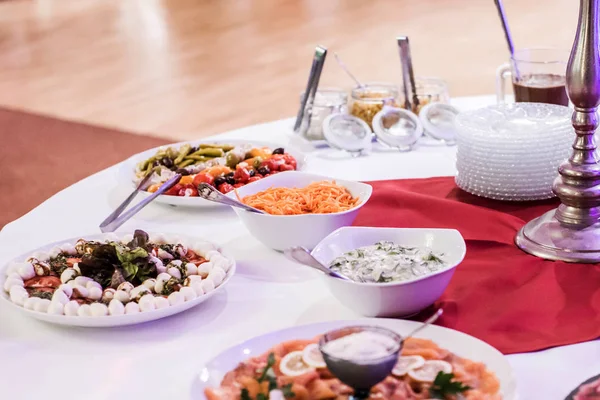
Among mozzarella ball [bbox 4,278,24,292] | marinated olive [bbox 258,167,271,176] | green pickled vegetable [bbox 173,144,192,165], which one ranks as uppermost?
mozzarella ball [bbox 4,278,24,292]

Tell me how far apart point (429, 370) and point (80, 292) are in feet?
1.76

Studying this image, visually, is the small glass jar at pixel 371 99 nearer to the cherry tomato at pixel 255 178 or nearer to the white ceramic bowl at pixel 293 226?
the cherry tomato at pixel 255 178

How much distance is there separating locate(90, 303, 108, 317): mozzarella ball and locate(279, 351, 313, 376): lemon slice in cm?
30

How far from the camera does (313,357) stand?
3.63ft

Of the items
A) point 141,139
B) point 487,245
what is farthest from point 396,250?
point 141,139

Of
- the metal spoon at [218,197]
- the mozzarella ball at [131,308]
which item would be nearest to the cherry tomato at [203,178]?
the metal spoon at [218,197]

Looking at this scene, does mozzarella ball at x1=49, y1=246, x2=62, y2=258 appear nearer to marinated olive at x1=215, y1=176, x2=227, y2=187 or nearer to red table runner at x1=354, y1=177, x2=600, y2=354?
marinated olive at x1=215, y1=176, x2=227, y2=187

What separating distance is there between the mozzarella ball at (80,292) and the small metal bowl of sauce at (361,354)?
1.53ft

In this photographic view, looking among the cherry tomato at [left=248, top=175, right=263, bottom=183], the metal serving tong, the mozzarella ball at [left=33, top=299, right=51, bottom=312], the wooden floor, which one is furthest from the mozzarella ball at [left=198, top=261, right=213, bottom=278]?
the wooden floor

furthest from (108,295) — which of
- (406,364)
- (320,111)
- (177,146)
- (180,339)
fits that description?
(320,111)

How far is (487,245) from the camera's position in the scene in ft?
5.21

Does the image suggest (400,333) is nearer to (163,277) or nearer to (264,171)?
(163,277)

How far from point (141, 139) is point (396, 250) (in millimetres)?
3718

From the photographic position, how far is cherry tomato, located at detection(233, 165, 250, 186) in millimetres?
1879
